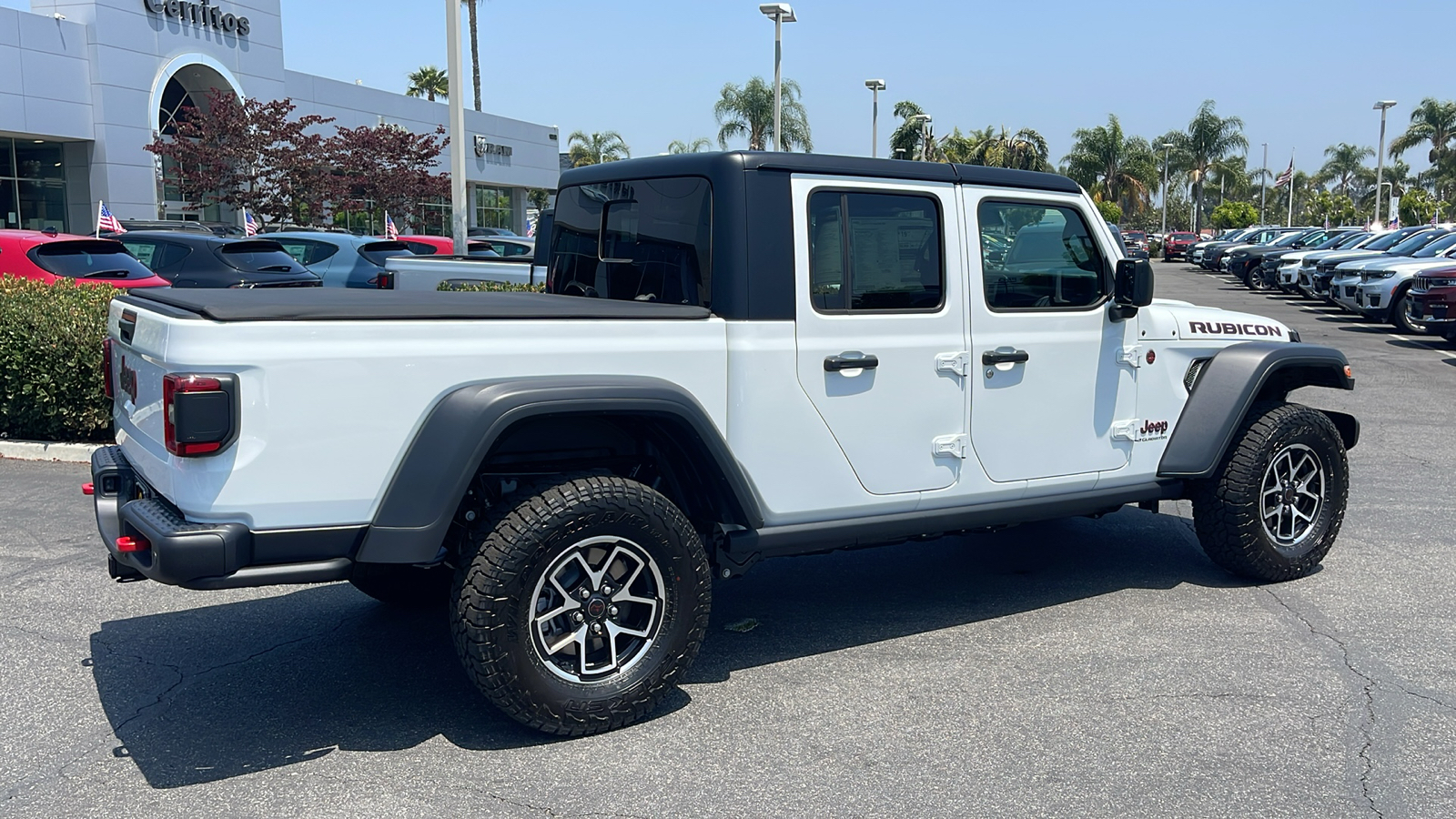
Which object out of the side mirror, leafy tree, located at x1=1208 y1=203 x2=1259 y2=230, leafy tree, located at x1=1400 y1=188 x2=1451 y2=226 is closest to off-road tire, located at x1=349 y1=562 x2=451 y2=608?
the side mirror

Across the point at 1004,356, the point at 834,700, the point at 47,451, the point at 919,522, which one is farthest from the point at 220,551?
the point at 47,451

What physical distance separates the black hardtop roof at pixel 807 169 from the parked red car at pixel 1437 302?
14628mm

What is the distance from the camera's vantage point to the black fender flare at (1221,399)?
219 inches

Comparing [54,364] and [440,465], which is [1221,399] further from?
[54,364]

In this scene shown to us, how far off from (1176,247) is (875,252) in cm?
Answer: 5879

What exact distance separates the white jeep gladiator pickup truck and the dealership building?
29226 millimetres

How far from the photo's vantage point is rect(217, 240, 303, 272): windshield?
13.8 m

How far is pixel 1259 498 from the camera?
575 centimetres

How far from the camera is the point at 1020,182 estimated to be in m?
5.22

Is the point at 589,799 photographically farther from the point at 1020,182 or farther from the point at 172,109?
the point at 172,109

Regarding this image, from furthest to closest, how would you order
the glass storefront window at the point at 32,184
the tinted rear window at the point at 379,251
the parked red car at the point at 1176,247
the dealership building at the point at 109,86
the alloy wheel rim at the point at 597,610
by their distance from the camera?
the parked red car at the point at 1176,247, the glass storefront window at the point at 32,184, the dealership building at the point at 109,86, the tinted rear window at the point at 379,251, the alloy wheel rim at the point at 597,610

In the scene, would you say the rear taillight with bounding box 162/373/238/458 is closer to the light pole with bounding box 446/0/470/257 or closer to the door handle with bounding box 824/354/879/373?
the door handle with bounding box 824/354/879/373

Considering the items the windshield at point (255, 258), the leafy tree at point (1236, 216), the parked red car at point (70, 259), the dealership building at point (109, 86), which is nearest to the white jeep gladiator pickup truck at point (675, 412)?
the parked red car at point (70, 259)

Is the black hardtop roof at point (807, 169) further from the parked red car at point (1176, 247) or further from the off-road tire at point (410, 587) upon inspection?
the parked red car at point (1176, 247)
